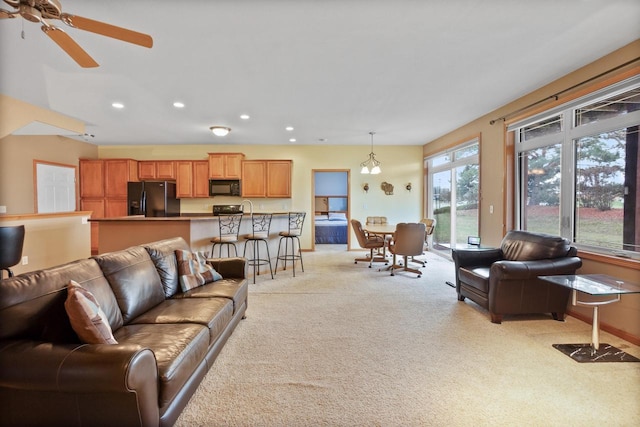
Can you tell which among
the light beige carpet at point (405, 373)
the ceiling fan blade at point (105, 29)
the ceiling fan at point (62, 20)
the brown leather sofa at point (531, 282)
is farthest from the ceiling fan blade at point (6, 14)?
the brown leather sofa at point (531, 282)

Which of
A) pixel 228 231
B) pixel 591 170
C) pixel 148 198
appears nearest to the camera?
pixel 591 170

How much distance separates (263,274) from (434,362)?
336cm

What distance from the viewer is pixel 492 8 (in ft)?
6.98

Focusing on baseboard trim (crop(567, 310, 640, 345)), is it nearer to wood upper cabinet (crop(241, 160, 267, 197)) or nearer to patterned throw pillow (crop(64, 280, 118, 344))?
patterned throw pillow (crop(64, 280, 118, 344))

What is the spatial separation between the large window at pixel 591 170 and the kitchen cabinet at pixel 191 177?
20.9ft

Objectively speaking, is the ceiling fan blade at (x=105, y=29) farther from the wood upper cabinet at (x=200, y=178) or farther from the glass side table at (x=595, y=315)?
the wood upper cabinet at (x=200, y=178)

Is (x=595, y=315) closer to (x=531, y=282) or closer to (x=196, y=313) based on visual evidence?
(x=531, y=282)

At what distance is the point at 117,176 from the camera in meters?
6.69

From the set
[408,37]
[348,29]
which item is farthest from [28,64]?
[408,37]

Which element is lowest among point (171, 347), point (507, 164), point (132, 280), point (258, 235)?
point (171, 347)

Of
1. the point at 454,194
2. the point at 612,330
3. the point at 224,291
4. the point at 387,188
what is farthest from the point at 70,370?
the point at 387,188

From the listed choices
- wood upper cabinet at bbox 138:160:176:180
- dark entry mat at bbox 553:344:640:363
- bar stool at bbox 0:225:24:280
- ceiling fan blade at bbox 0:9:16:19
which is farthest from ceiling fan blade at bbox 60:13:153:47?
wood upper cabinet at bbox 138:160:176:180

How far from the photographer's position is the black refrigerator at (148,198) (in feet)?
20.9

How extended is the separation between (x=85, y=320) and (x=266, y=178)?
18.5ft
